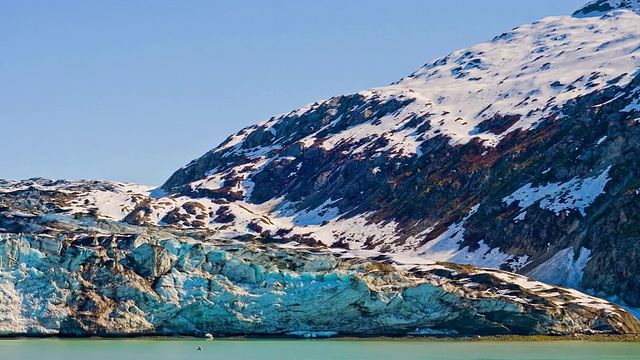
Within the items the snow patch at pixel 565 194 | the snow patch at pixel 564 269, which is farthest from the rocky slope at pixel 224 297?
the snow patch at pixel 565 194

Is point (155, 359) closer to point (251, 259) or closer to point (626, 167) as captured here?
point (251, 259)

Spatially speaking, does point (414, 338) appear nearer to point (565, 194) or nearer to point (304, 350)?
point (304, 350)

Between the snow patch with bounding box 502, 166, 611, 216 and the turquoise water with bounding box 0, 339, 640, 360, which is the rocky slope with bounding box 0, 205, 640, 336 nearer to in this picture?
the turquoise water with bounding box 0, 339, 640, 360

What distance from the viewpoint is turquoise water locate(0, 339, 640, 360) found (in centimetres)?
7769

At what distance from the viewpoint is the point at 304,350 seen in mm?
83625

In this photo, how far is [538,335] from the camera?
3836 inches

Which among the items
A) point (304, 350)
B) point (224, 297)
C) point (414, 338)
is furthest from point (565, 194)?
point (304, 350)

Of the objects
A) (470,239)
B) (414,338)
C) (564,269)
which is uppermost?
(414,338)

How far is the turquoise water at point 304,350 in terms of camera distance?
255 feet

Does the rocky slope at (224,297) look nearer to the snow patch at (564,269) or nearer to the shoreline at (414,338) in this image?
the shoreline at (414,338)

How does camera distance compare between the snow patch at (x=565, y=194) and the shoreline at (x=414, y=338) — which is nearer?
the shoreline at (x=414, y=338)

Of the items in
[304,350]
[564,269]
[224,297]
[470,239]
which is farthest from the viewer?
[470,239]

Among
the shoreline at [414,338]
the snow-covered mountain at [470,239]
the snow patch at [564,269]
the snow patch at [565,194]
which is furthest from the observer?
the snow patch at [565,194]

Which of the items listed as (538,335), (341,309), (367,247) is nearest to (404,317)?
(341,309)
